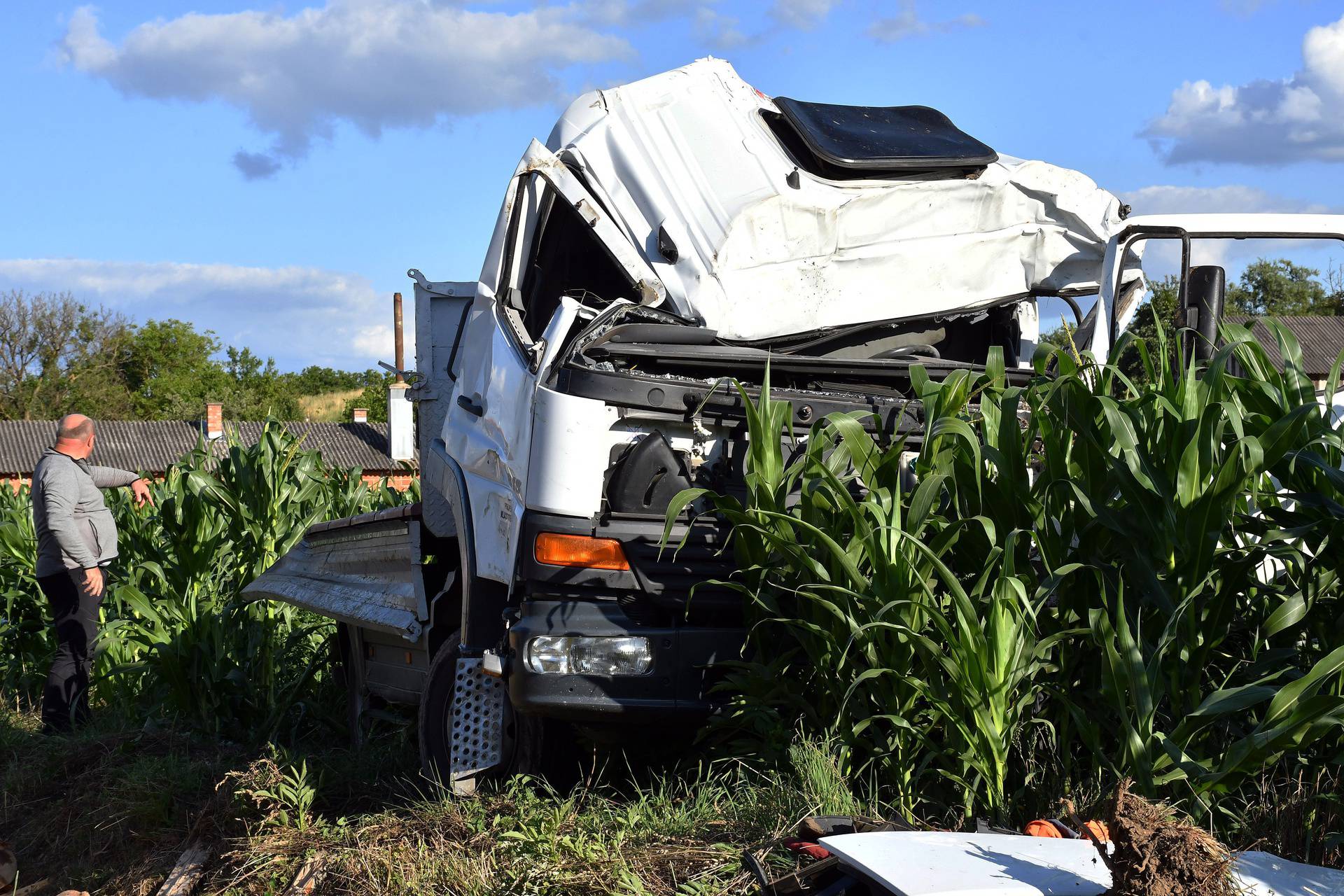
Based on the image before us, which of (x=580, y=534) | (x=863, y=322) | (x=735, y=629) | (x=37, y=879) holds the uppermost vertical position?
(x=863, y=322)

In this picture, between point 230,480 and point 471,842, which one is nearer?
point 471,842

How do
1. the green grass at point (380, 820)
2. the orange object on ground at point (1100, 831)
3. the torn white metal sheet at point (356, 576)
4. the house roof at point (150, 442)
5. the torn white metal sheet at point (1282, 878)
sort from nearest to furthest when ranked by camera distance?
1. the torn white metal sheet at point (1282, 878)
2. the orange object on ground at point (1100, 831)
3. the green grass at point (380, 820)
4. the torn white metal sheet at point (356, 576)
5. the house roof at point (150, 442)

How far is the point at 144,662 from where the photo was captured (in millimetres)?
7621

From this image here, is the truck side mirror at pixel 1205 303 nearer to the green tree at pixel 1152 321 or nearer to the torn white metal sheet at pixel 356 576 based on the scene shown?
the green tree at pixel 1152 321

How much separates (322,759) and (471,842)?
2.41m

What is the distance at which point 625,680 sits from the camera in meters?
4.26

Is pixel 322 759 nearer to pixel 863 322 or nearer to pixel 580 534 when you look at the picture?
pixel 580 534

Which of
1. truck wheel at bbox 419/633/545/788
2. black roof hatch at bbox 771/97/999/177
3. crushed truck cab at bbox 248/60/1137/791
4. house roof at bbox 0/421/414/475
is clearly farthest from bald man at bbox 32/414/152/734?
house roof at bbox 0/421/414/475

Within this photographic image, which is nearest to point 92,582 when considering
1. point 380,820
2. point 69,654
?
point 69,654

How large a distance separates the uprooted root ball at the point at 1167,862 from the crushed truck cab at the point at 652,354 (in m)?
1.70

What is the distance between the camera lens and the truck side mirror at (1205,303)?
4.63 meters

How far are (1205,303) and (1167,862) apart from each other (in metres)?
2.68

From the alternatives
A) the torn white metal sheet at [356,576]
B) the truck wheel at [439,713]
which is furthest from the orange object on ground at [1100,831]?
the torn white metal sheet at [356,576]

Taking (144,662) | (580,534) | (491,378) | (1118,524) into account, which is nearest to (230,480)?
(144,662)
